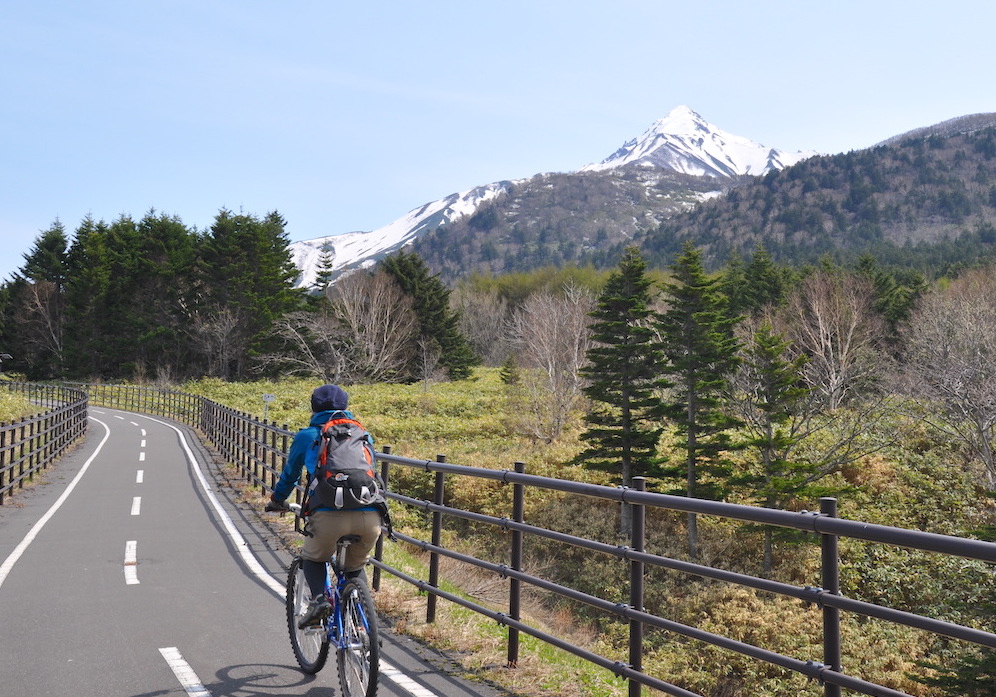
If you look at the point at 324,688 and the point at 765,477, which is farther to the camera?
the point at 765,477

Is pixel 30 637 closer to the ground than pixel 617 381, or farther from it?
closer to the ground

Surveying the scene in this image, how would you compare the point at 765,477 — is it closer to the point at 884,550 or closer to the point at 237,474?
the point at 884,550

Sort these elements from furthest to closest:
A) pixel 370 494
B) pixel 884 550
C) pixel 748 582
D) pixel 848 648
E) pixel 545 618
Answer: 1. pixel 884 550
2. pixel 848 648
3. pixel 545 618
4. pixel 370 494
5. pixel 748 582

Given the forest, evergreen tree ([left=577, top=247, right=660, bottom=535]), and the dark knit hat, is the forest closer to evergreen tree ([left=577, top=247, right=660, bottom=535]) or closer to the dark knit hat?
evergreen tree ([left=577, top=247, right=660, bottom=535])

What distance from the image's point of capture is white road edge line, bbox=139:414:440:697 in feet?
17.8

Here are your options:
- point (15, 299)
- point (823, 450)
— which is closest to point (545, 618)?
point (823, 450)

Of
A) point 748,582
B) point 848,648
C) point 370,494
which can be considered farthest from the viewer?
point 848,648

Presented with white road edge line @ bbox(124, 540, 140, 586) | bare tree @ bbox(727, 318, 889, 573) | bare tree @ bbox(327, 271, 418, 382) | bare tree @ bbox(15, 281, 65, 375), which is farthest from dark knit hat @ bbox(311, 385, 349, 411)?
bare tree @ bbox(15, 281, 65, 375)

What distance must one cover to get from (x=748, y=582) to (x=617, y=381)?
98.1 feet

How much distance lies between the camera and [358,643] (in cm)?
475

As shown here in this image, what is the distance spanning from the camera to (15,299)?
79188 millimetres

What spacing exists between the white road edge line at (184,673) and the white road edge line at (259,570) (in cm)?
122

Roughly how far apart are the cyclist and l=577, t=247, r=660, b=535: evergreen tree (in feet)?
90.7

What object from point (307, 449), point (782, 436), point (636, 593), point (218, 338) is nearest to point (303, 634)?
point (307, 449)
